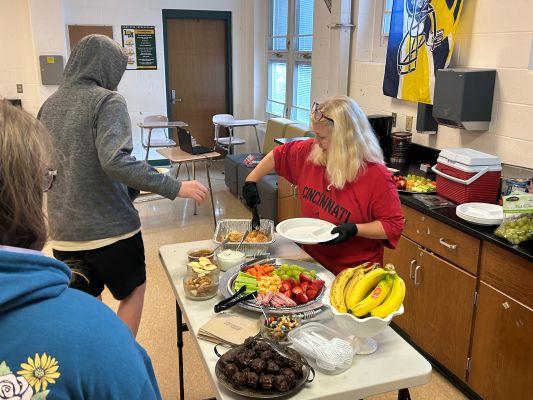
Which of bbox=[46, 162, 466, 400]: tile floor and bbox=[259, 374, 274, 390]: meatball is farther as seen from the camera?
bbox=[46, 162, 466, 400]: tile floor

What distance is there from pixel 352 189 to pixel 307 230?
0.24m

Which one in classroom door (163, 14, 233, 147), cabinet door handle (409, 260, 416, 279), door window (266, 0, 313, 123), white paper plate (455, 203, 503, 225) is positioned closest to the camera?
white paper plate (455, 203, 503, 225)

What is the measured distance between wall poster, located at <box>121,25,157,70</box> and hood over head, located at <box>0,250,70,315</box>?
650 cm

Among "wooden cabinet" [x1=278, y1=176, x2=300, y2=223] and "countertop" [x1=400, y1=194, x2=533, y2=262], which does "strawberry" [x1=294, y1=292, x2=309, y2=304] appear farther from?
"wooden cabinet" [x1=278, y1=176, x2=300, y2=223]

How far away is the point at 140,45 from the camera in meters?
6.78

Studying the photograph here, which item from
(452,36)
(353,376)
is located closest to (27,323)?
(353,376)

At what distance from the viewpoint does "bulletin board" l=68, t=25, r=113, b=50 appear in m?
6.37

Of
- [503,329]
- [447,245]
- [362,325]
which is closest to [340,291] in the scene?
[362,325]

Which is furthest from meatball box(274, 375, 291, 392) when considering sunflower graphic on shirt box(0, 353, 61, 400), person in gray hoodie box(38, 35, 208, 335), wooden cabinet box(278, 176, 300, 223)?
wooden cabinet box(278, 176, 300, 223)

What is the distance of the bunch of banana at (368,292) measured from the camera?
131 cm

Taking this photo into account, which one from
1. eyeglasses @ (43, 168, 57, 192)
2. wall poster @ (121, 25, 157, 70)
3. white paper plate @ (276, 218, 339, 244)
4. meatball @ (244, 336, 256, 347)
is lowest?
meatball @ (244, 336, 256, 347)

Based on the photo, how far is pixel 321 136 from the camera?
205 cm

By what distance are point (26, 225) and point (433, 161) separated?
316 centimetres

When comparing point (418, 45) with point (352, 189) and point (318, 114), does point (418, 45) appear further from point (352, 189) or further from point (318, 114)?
point (352, 189)
